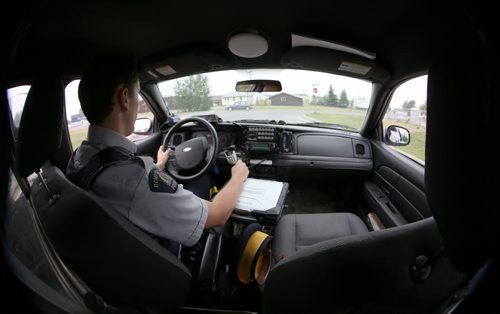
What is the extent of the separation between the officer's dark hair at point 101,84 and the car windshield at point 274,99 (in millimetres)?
1573

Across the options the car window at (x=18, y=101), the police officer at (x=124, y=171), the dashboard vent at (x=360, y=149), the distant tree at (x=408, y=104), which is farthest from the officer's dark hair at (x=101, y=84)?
the dashboard vent at (x=360, y=149)

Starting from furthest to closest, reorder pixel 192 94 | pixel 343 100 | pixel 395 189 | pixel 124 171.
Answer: pixel 192 94 < pixel 343 100 < pixel 395 189 < pixel 124 171

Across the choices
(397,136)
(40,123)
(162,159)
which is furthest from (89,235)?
(397,136)

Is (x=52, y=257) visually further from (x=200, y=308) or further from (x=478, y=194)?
(x=478, y=194)

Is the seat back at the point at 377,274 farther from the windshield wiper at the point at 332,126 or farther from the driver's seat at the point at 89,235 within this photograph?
the windshield wiper at the point at 332,126

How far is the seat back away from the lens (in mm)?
539

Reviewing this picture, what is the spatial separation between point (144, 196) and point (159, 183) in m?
0.07

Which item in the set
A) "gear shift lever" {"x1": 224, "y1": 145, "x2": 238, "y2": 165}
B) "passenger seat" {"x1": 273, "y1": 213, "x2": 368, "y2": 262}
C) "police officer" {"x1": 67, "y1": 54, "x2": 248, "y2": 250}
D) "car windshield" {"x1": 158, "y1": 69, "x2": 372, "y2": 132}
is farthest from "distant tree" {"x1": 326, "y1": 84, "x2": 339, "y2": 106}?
"police officer" {"x1": 67, "y1": 54, "x2": 248, "y2": 250}

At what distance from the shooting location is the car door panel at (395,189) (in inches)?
55.4

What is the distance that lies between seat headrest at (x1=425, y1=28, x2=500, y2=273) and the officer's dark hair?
43.3 inches

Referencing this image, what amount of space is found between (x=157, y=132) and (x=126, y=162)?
6.32 ft

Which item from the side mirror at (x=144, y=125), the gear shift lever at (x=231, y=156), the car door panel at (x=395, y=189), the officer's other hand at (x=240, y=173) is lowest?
the car door panel at (x=395, y=189)

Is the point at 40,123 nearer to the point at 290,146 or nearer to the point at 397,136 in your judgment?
the point at 290,146

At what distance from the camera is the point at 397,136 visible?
187 cm
